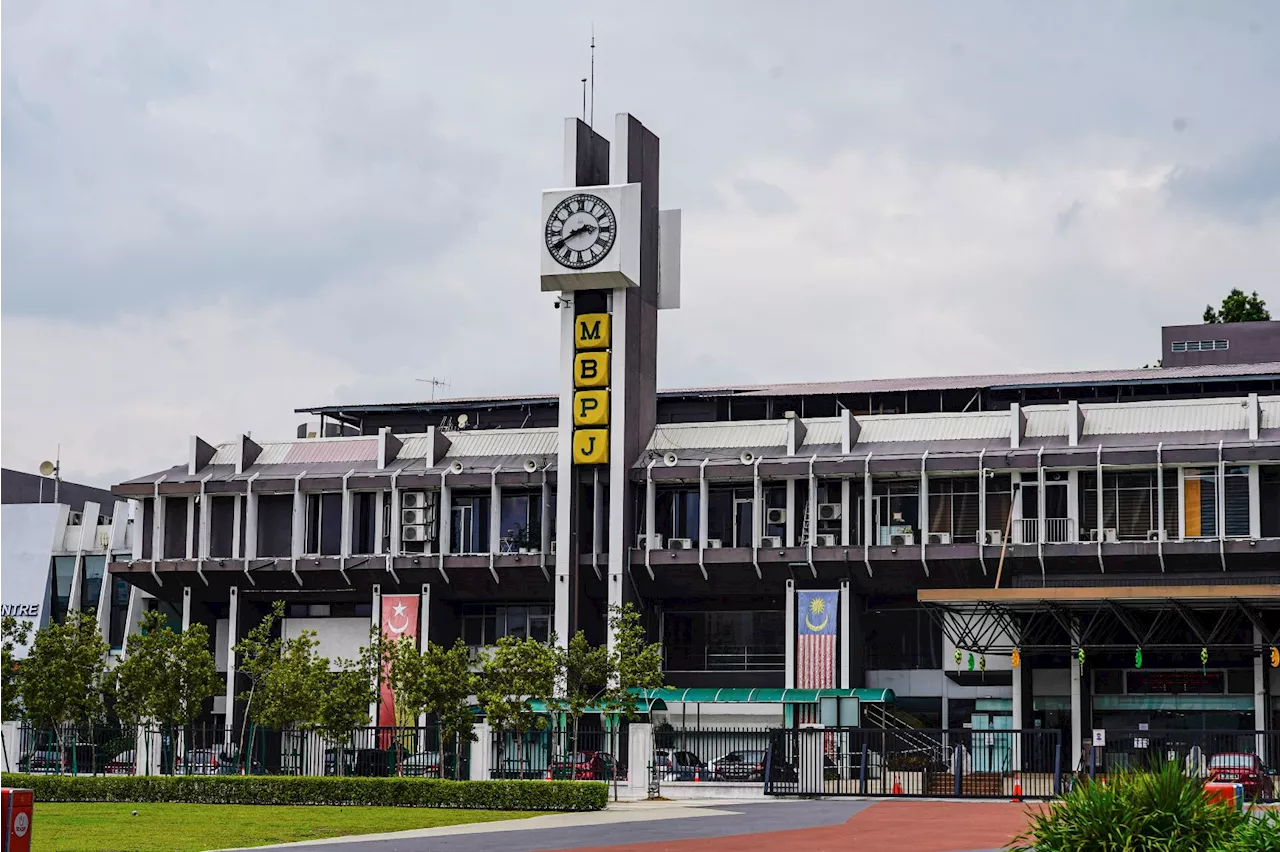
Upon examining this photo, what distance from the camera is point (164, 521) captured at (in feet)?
280

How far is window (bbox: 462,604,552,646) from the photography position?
82.1 metres

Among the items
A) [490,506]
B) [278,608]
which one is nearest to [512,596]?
[490,506]

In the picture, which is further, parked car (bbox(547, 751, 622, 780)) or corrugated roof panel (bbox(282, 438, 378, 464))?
corrugated roof panel (bbox(282, 438, 378, 464))

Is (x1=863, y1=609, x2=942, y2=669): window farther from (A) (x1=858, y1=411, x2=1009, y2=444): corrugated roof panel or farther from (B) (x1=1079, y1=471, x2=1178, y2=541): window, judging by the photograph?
(B) (x1=1079, y1=471, x2=1178, y2=541): window

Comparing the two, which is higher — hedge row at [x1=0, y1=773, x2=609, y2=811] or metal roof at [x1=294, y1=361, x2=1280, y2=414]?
metal roof at [x1=294, y1=361, x2=1280, y2=414]

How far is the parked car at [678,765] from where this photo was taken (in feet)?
183

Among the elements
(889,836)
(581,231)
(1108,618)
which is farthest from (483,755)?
(581,231)

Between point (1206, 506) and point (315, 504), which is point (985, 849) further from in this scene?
point (315, 504)

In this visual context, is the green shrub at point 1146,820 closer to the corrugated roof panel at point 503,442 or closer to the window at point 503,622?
the corrugated roof panel at point 503,442

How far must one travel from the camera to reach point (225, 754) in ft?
210

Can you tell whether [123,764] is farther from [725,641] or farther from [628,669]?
[725,641]

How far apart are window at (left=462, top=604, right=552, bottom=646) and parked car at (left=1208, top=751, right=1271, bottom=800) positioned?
38.2 m

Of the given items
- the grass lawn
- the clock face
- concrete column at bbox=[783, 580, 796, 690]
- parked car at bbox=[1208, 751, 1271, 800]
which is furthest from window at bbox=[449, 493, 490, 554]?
parked car at bbox=[1208, 751, 1271, 800]

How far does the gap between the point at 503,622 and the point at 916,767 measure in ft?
104
